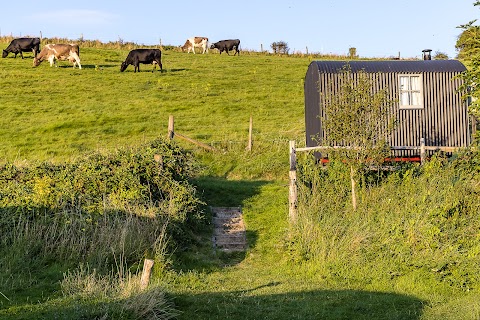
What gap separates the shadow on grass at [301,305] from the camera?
41.2 feet

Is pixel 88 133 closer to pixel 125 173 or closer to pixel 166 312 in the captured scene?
pixel 125 173

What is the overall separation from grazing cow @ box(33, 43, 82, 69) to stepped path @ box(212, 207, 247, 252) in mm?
26568

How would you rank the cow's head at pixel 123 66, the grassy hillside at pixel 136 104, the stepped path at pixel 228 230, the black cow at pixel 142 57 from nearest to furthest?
the stepped path at pixel 228 230
the grassy hillside at pixel 136 104
the cow's head at pixel 123 66
the black cow at pixel 142 57

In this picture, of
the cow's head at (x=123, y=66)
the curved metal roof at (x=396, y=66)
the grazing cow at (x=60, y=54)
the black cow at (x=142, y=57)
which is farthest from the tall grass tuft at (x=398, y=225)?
the grazing cow at (x=60, y=54)

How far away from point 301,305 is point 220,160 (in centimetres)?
1553

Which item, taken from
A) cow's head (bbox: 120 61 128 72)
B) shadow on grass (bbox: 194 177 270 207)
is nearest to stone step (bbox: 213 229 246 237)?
shadow on grass (bbox: 194 177 270 207)

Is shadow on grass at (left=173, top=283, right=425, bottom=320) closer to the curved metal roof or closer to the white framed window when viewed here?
the white framed window

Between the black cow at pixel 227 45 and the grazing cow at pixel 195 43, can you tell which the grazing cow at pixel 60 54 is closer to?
the grazing cow at pixel 195 43

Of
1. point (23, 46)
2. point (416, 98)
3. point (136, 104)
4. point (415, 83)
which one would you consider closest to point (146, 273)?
point (416, 98)

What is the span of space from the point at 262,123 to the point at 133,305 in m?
24.0

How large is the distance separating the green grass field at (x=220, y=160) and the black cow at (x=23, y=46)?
67.8 inches

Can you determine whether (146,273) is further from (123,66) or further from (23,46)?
(23,46)

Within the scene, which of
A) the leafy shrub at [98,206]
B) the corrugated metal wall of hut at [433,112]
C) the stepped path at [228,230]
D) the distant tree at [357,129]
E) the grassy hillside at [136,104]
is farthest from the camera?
the grassy hillside at [136,104]

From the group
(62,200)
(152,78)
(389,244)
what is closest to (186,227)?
(62,200)
